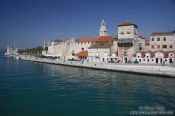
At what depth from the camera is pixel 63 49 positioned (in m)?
77.4

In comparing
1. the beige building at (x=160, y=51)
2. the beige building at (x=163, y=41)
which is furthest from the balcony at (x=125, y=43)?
the beige building at (x=163, y=41)

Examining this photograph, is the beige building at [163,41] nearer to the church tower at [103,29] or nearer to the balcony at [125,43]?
the balcony at [125,43]

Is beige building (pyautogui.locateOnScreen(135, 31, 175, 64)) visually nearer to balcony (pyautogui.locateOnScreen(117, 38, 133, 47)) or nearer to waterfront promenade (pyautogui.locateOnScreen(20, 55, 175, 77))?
balcony (pyautogui.locateOnScreen(117, 38, 133, 47))

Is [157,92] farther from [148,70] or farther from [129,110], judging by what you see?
[148,70]

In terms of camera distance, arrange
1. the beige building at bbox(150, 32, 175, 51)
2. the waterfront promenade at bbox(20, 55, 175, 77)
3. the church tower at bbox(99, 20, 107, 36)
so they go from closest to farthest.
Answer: the waterfront promenade at bbox(20, 55, 175, 77) → the beige building at bbox(150, 32, 175, 51) → the church tower at bbox(99, 20, 107, 36)

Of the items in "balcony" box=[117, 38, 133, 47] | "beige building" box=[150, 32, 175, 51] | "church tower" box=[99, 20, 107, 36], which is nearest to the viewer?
"beige building" box=[150, 32, 175, 51]


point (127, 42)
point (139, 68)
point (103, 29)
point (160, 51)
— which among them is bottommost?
point (139, 68)

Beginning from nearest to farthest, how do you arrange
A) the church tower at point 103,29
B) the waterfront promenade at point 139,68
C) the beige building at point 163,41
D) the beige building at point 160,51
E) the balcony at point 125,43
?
the waterfront promenade at point 139,68 → the beige building at point 160,51 → the beige building at point 163,41 → the balcony at point 125,43 → the church tower at point 103,29

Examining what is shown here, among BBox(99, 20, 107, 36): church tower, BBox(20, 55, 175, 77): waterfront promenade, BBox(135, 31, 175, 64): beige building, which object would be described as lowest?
BBox(20, 55, 175, 77): waterfront promenade

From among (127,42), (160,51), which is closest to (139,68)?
(160,51)

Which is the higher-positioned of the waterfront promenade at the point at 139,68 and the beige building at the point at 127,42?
the beige building at the point at 127,42

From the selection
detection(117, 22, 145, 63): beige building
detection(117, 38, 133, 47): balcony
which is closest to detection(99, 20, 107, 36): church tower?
detection(117, 22, 145, 63): beige building

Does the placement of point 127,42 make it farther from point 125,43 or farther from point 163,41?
point 163,41

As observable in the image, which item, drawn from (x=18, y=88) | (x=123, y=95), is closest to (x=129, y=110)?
(x=123, y=95)
